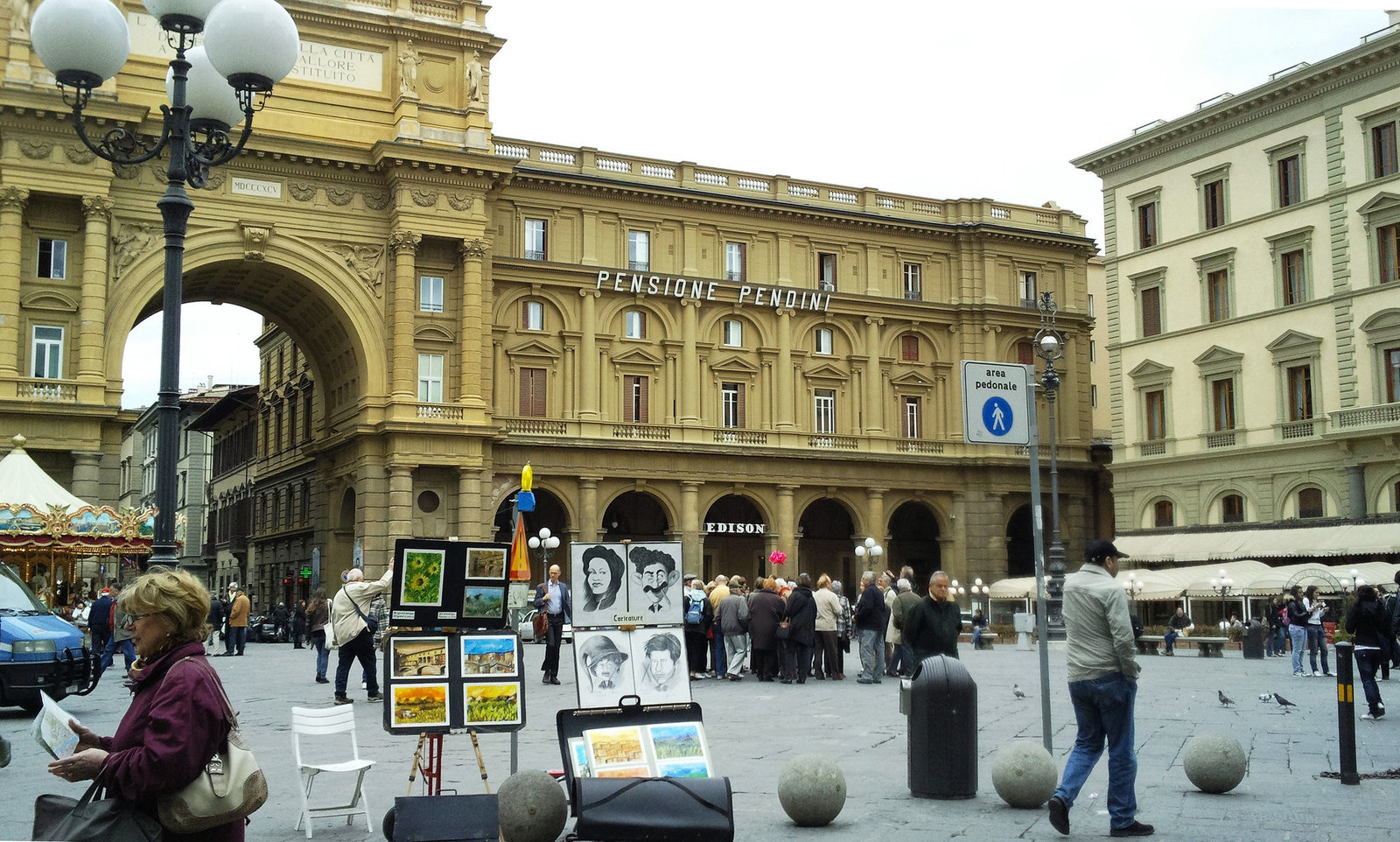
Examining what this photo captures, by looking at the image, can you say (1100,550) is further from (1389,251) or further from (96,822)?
(1389,251)

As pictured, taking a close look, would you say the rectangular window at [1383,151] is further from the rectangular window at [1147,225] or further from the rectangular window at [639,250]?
the rectangular window at [639,250]

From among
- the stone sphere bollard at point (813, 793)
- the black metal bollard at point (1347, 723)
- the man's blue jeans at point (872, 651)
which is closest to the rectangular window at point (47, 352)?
the man's blue jeans at point (872, 651)

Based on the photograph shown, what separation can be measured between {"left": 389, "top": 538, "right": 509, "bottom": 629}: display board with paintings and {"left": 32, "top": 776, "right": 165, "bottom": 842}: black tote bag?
4.54 metres

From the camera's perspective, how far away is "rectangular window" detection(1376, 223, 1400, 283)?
125 feet

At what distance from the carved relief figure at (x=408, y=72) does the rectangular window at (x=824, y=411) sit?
19238 millimetres

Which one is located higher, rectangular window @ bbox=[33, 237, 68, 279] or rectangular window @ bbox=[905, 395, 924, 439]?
rectangular window @ bbox=[33, 237, 68, 279]

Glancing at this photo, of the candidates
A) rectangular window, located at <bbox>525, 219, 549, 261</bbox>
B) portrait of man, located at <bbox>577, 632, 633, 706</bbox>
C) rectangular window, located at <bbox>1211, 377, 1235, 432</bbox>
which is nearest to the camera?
Answer: portrait of man, located at <bbox>577, 632, 633, 706</bbox>

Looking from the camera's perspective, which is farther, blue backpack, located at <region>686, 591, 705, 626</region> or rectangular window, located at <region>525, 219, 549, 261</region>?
rectangular window, located at <region>525, 219, 549, 261</region>

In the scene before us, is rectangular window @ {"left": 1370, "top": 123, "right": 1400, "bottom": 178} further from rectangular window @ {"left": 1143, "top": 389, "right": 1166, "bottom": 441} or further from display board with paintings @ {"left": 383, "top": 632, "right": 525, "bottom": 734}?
display board with paintings @ {"left": 383, "top": 632, "right": 525, "bottom": 734}

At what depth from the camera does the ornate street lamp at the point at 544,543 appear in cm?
3781

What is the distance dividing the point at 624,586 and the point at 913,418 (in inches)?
1727

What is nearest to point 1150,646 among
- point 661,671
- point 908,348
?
point 908,348

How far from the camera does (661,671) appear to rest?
9.02m

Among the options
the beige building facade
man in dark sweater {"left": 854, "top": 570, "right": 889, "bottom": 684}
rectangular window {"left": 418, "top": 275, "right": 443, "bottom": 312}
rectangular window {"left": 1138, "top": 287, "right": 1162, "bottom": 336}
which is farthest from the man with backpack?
rectangular window {"left": 1138, "top": 287, "right": 1162, "bottom": 336}
